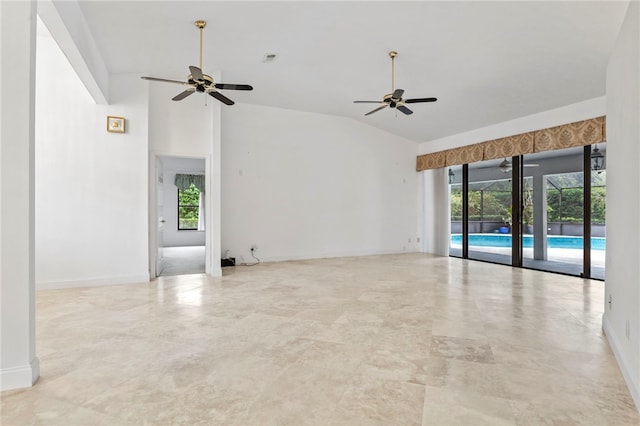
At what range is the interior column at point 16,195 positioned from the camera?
6.82 feet

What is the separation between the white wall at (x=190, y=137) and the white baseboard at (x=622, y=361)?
508cm

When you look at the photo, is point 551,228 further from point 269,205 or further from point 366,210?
point 269,205

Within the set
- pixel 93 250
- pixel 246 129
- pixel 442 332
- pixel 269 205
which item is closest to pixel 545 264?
pixel 442 332

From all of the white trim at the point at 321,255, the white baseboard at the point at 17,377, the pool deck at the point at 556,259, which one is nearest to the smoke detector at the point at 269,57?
the white trim at the point at 321,255

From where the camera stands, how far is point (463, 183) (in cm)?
795

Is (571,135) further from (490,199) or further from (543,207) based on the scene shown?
(490,199)

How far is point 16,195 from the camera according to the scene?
211cm

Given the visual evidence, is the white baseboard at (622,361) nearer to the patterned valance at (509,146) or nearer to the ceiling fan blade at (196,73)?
the patterned valance at (509,146)

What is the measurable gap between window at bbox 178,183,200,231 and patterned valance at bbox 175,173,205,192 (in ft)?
0.53

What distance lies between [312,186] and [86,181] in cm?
426

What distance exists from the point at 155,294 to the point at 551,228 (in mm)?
7496

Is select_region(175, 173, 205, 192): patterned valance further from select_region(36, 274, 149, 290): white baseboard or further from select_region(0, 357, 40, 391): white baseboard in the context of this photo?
select_region(0, 357, 40, 391): white baseboard

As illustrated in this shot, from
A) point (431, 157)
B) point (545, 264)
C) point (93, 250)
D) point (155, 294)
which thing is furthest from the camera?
point (431, 157)

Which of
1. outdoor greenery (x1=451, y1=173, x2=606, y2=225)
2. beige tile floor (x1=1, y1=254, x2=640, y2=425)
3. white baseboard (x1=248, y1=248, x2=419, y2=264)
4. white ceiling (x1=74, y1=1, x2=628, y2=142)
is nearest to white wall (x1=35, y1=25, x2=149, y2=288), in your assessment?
beige tile floor (x1=1, y1=254, x2=640, y2=425)
